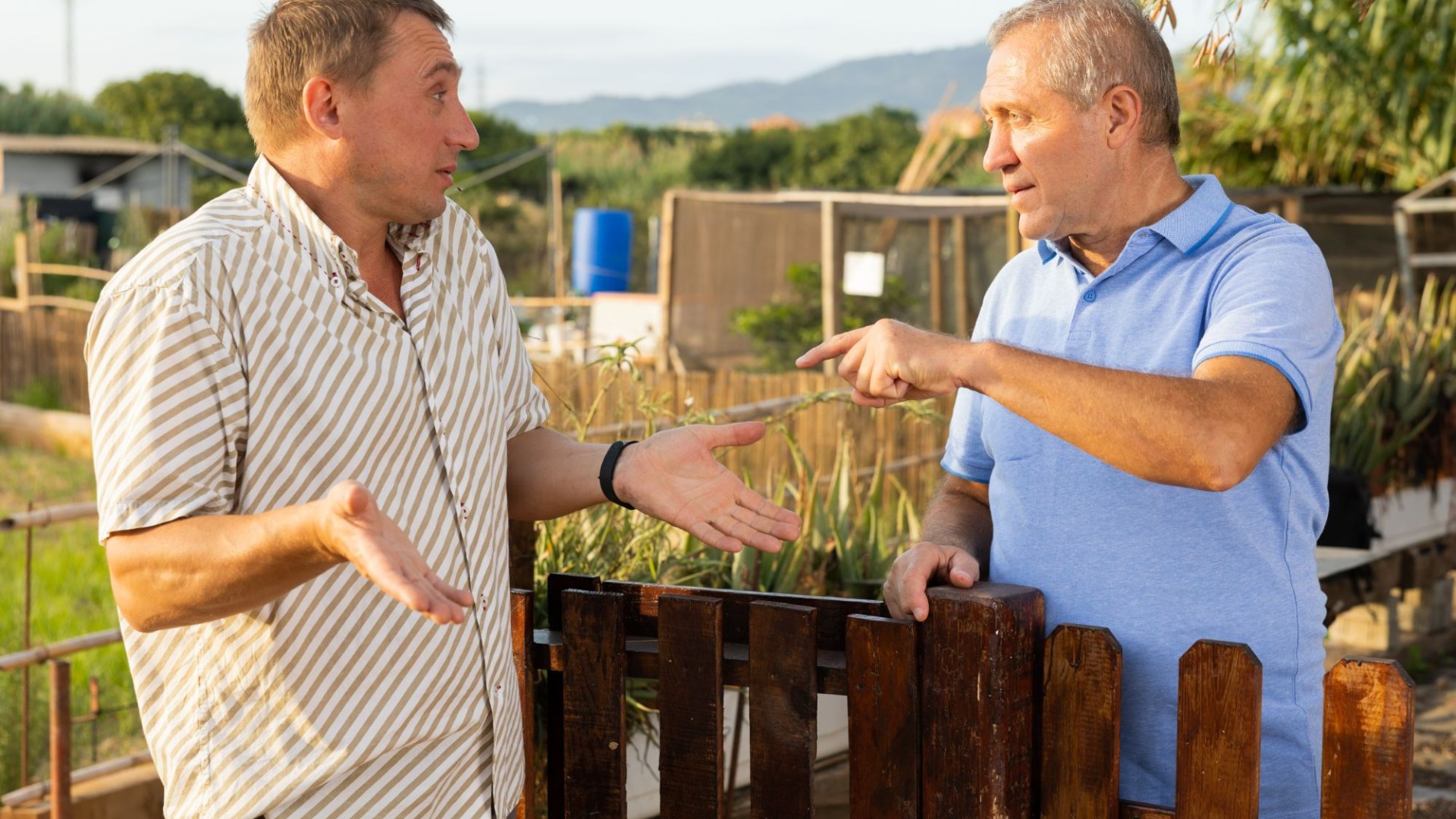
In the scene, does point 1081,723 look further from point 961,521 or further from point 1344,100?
point 1344,100

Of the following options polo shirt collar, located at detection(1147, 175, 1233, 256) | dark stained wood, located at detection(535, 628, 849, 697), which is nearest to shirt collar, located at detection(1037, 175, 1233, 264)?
polo shirt collar, located at detection(1147, 175, 1233, 256)

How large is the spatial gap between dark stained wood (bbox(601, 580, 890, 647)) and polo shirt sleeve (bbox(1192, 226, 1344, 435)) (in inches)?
24.2

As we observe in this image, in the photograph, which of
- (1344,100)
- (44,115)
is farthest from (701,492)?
(44,115)

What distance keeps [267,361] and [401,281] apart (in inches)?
12.1

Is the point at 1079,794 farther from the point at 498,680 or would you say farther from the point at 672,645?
the point at 498,680

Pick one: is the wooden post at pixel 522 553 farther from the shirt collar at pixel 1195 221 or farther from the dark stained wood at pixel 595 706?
the shirt collar at pixel 1195 221

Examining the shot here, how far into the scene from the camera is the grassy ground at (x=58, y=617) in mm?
5156

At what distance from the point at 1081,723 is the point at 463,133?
3.86 feet

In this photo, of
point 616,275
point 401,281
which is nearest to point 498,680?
point 401,281

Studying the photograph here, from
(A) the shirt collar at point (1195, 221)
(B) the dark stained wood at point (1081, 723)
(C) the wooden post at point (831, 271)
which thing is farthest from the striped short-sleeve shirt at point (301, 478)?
(C) the wooden post at point (831, 271)

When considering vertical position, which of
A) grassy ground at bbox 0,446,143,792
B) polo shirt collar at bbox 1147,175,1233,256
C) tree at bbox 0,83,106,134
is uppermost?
tree at bbox 0,83,106,134

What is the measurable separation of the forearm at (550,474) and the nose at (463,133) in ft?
1.57

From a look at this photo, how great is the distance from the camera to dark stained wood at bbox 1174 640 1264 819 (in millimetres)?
1778

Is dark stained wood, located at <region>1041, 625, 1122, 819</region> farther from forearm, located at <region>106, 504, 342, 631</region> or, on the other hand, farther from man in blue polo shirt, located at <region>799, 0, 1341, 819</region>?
forearm, located at <region>106, 504, 342, 631</region>
